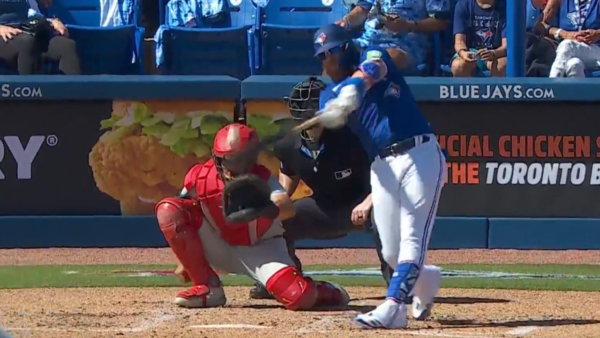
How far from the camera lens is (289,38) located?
36.5 ft

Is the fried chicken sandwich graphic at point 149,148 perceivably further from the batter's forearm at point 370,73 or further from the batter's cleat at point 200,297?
the batter's forearm at point 370,73

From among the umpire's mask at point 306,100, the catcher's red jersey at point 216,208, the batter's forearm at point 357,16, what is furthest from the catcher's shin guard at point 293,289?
the batter's forearm at point 357,16

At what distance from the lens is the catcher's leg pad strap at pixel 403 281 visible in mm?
5387

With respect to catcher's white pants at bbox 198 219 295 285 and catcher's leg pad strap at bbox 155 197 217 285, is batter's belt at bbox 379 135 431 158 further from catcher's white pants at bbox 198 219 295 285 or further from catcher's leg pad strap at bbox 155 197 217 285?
catcher's leg pad strap at bbox 155 197 217 285

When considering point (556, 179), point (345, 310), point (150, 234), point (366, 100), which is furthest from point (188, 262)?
point (556, 179)

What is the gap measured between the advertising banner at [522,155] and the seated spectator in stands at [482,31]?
134cm

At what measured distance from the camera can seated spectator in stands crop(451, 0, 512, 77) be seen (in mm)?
10523

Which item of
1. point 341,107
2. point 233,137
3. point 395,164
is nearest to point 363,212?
point 395,164

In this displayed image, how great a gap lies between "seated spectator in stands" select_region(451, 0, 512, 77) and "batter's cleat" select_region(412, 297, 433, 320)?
5.06 meters

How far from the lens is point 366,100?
5.47 m

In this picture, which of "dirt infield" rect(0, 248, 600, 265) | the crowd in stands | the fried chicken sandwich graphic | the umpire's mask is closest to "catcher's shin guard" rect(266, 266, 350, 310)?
the umpire's mask

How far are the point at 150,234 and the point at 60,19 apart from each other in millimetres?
3499

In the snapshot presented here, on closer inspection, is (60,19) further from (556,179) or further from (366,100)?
(366,100)

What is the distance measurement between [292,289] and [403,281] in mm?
938
